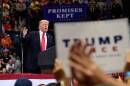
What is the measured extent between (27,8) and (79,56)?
43.2 feet

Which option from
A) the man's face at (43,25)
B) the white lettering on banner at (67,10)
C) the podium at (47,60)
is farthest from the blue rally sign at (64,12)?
the podium at (47,60)

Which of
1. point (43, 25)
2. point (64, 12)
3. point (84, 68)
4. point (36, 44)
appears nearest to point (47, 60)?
point (43, 25)

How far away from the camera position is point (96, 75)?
234cm

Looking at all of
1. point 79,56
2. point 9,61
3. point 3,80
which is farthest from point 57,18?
point 79,56

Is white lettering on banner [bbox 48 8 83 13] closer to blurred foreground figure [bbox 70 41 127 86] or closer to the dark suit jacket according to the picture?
the dark suit jacket

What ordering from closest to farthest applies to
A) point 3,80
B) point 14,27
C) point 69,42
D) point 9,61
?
1. point 69,42
2. point 3,80
3. point 9,61
4. point 14,27

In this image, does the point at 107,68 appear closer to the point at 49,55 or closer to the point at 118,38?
the point at 118,38

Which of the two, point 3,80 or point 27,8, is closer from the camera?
point 3,80

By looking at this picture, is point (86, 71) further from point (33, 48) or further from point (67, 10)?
point (67, 10)

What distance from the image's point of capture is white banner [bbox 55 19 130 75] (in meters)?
3.33

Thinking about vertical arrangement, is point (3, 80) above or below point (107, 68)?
below

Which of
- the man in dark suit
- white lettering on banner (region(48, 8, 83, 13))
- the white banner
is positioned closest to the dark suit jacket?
the man in dark suit

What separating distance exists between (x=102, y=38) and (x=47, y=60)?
5.33 meters

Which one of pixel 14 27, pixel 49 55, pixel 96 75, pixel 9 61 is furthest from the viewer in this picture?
pixel 14 27
